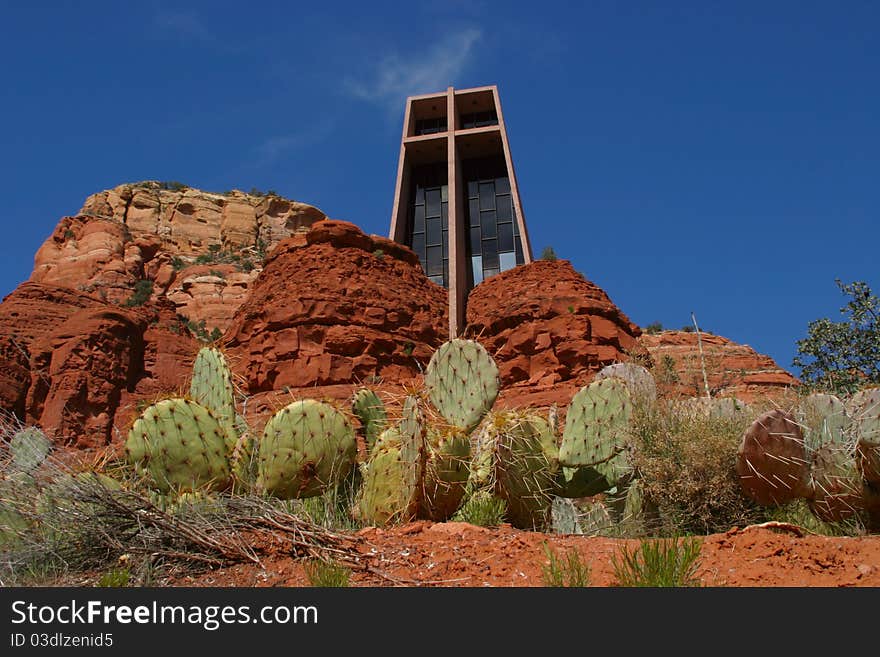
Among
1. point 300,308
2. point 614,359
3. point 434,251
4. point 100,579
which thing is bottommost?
point 100,579

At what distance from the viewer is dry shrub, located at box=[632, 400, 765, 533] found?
5.75 m

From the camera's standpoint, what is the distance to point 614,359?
1986 cm

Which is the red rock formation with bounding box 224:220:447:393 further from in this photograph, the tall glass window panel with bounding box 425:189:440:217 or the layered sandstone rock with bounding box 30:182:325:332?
the layered sandstone rock with bounding box 30:182:325:332

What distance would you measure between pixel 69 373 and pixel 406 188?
14655 mm

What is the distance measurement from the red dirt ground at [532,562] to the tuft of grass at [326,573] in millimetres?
61

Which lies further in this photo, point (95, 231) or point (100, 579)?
point (95, 231)

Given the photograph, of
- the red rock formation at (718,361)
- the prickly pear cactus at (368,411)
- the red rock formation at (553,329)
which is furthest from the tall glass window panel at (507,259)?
the prickly pear cactus at (368,411)

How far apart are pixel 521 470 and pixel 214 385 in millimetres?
3028

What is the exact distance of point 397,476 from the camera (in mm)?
5453

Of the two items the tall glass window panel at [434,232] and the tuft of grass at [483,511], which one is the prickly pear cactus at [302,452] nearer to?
the tuft of grass at [483,511]

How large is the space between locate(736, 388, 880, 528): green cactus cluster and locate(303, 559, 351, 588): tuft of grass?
304 centimetres

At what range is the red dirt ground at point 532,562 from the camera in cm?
371
